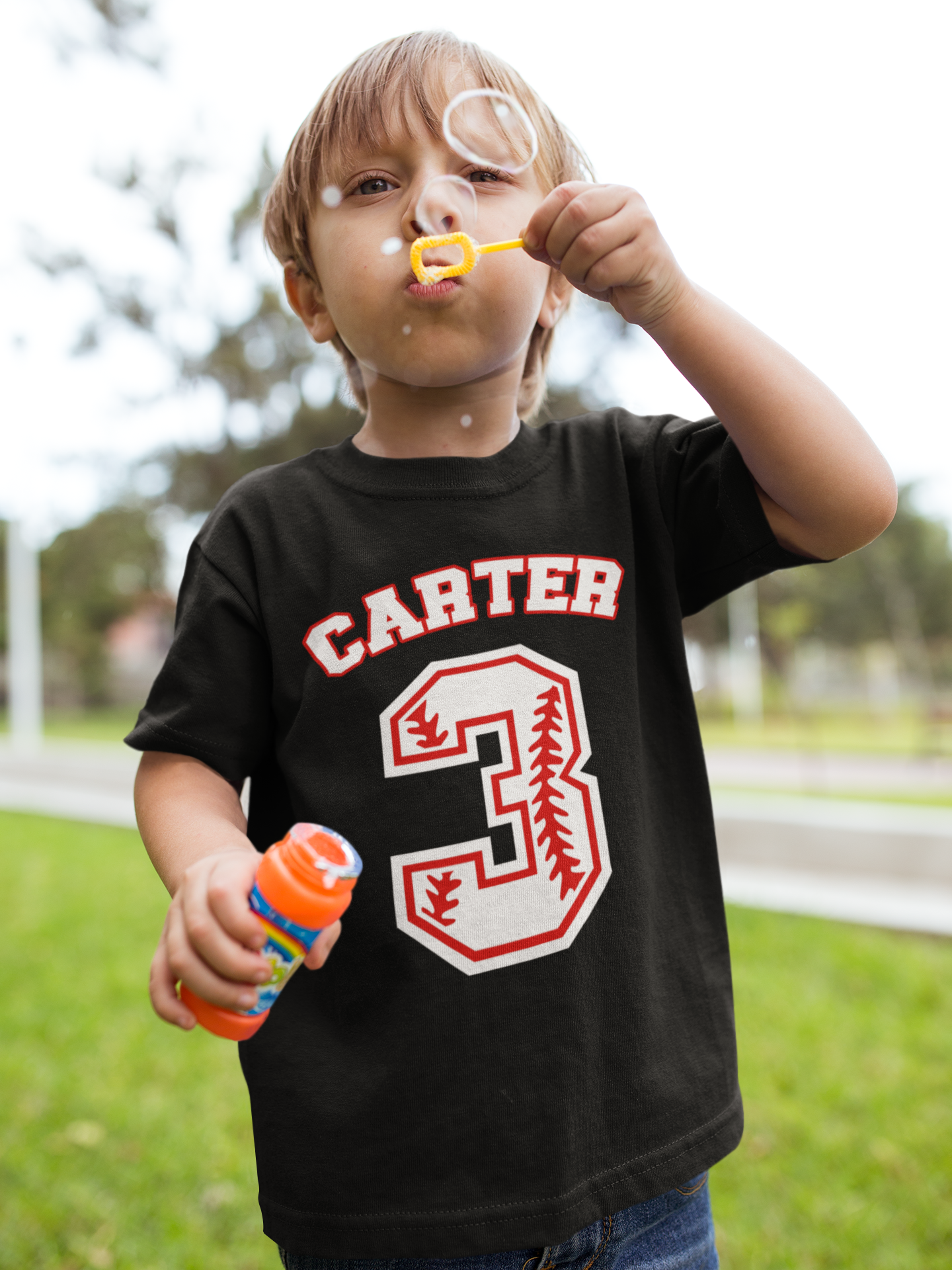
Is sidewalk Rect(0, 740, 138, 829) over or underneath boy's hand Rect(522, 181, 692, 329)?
underneath

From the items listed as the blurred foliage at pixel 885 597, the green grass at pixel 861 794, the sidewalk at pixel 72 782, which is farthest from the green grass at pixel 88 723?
the green grass at pixel 861 794

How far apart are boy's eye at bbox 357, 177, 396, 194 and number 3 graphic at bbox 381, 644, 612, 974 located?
416 mm

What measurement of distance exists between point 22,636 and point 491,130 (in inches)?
431

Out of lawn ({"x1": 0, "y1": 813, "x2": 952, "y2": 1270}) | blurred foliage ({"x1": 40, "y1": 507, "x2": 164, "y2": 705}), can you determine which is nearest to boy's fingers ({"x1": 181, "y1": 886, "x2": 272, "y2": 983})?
lawn ({"x1": 0, "y1": 813, "x2": 952, "y2": 1270})

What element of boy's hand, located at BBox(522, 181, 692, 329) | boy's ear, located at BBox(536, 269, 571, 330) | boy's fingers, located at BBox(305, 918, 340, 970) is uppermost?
boy's ear, located at BBox(536, 269, 571, 330)

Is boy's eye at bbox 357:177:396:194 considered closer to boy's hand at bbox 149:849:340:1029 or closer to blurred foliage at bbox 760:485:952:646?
boy's hand at bbox 149:849:340:1029

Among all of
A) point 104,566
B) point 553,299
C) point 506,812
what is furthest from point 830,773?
point 506,812

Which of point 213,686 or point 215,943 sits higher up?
point 213,686

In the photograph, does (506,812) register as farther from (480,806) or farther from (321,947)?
(321,947)

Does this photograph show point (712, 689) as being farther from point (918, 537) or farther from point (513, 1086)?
point (513, 1086)

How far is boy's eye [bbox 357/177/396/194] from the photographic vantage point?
879mm

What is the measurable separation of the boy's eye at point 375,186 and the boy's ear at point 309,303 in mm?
158

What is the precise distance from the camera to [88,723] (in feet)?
65.0

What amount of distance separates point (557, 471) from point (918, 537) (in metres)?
13.3
